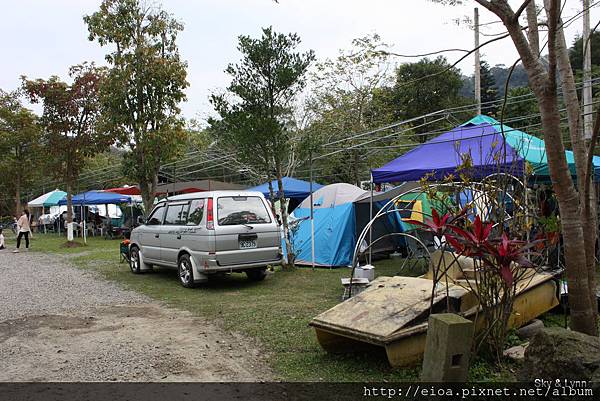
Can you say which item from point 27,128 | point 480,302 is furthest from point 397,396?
point 27,128

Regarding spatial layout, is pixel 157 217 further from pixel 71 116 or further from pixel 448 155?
pixel 71 116

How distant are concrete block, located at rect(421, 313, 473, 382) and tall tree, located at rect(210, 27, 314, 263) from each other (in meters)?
7.41

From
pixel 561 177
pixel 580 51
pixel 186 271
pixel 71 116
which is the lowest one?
pixel 186 271

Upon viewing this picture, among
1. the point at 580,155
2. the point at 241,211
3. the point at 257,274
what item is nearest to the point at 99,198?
the point at 257,274

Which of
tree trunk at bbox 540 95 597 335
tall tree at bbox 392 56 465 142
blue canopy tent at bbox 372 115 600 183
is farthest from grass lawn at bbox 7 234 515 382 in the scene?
tall tree at bbox 392 56 465 142

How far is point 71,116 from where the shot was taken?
1873 centimetres

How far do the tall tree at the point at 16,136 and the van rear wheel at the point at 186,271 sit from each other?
17284 mm

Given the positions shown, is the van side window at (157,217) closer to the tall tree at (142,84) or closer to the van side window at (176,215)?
the van side window at (176,215)

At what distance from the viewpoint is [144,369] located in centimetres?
467

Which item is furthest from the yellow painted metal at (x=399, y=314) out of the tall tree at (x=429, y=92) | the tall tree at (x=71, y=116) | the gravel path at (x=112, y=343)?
the tall tree at (x=429, y=92)

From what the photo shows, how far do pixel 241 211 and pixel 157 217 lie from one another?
2394 mm

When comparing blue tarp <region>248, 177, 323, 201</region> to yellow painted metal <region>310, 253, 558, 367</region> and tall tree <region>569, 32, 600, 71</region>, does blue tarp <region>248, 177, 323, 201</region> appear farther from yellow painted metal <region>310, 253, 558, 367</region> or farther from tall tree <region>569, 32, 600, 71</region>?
tall tree <region>569, 32, 600, 71</region>

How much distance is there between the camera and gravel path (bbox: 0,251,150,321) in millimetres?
7777

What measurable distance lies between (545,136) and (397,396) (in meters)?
2.40
